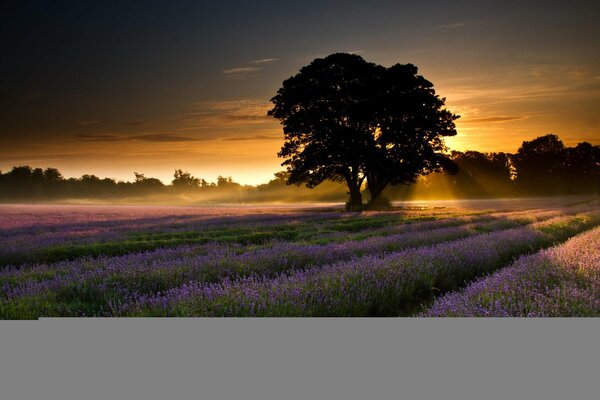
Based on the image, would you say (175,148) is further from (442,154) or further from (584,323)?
(442,154)

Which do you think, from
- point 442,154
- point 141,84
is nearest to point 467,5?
point 141,84

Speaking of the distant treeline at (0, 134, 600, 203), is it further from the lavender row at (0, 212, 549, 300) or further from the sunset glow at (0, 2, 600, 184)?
the lavender row at (0, 212, 549, 300)

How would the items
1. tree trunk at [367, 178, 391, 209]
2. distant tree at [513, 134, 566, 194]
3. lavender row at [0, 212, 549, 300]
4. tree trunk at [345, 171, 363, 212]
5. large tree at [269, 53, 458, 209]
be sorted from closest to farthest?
lavender row at [0, 212, 549, 300], distant tree at [513, 134, 566, 194], large tree at [269, 53, 458, 209], tree trunk at [345, 171, 363, 212], tree trunk at [367, 178, 391, 209]

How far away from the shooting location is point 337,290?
4.39 metres

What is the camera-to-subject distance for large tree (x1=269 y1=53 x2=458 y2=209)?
1866 cm

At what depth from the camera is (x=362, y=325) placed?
402cm

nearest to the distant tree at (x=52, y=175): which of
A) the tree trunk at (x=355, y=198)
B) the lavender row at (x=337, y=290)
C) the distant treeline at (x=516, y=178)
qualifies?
the distant treeline at (x=516, y=178)

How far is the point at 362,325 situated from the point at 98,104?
4.36 meters

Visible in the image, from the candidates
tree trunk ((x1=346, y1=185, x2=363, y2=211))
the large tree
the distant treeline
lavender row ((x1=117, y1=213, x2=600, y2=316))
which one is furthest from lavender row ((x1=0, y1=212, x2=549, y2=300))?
tree trunk ((x1=346, y1=185, x2=363, y2=211))

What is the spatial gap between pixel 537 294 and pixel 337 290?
170 centimetres

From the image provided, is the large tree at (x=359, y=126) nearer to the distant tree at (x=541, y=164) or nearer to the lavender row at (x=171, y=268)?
the distant tree at (x=541, y=164)

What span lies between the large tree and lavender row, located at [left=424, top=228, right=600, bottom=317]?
41.8 feet

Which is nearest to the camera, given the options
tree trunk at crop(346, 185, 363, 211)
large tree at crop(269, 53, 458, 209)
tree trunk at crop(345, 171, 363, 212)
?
large tree at crop(269, 53, 458, 209)

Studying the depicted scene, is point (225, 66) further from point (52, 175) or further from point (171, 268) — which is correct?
point (52, 175)
